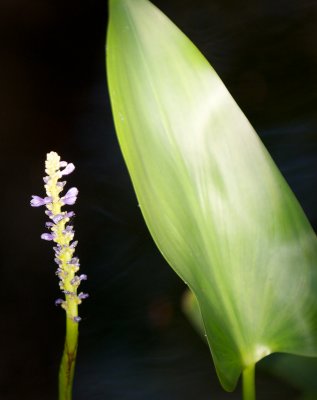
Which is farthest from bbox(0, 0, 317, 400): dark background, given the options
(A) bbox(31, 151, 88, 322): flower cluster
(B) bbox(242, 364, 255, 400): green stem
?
(A) bbox(31, 151, 88, 322): flower cluster

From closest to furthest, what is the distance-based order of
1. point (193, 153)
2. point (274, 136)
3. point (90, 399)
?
point (193, 153), point (90, 399), point (274, 136)

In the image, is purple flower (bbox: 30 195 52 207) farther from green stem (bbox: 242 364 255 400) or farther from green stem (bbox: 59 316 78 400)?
green stem (bbox: 242 364 255 400)

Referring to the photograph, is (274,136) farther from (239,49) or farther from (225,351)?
(225,351)

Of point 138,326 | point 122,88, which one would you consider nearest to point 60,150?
point 138,326

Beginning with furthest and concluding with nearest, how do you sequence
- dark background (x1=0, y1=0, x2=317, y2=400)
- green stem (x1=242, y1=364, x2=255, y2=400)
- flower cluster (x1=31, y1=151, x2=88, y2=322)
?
dark background (x1=0, y1=0, x2=317, y2=400) → green stem (x1=242, y1=364, x2=255, y2=400) → flower cluster (x1=31, y1=151, x2=88, y2=322)

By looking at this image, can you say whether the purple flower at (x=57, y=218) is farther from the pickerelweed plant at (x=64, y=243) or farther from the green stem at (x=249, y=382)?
the green stem at (x=249, y=382)

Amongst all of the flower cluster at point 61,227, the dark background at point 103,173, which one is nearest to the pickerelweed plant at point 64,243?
the flower cluster at point 61,227

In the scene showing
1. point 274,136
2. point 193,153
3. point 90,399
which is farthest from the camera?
point 274,136
